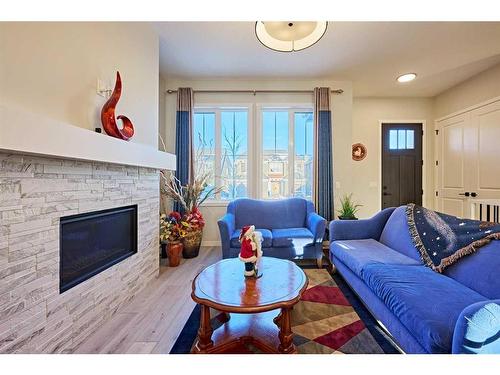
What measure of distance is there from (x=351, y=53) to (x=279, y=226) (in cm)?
258

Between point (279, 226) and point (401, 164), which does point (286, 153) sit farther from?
point (401, 164)

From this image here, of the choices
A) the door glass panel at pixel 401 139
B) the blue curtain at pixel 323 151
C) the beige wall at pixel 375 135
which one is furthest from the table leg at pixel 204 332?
the door glass panel at pixel 401 139

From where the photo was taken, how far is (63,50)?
4.99 feet

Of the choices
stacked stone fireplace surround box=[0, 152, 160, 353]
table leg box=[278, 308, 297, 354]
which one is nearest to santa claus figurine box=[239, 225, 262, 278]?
table leg box=[278, 308, 297, 354]

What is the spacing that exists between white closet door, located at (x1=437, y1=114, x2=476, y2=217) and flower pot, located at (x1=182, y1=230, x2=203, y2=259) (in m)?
4.57

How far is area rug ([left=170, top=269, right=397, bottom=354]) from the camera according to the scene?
1511 mm

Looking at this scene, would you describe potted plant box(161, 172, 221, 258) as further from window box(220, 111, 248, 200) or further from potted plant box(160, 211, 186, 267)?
window box(220, 111, 248, 200)

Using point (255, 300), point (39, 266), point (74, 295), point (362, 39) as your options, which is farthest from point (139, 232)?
point (362, 39)

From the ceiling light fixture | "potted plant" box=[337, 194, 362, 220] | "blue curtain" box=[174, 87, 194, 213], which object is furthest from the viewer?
"blue curtain" box=[174, 87, 194, 213]

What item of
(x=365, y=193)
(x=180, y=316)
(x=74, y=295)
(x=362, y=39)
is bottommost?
(x=180, y=316)
